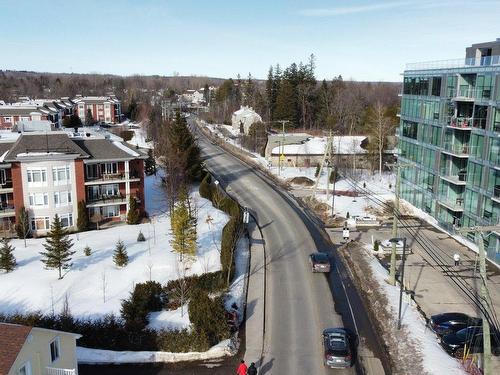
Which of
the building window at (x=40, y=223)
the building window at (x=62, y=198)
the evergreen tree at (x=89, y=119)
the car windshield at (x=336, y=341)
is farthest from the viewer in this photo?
the evergreen tree at (x=89, y=119)

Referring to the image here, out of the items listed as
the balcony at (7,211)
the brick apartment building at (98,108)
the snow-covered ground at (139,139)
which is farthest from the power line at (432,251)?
the brick apartment building at (98,108)

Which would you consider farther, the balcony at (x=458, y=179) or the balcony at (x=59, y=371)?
the balcony at (x=458, y=179)

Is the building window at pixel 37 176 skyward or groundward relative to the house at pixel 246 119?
groundward

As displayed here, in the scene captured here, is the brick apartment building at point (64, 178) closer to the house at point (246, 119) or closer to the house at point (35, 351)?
the house at point (35, 351)

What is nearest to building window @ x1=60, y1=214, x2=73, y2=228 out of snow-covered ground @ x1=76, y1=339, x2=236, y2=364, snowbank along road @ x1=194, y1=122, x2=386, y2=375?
snowbank along road @ x1=194, y1=122, x2=386, y2=375

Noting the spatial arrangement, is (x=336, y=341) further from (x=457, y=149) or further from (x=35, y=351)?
(x=457, y=149)

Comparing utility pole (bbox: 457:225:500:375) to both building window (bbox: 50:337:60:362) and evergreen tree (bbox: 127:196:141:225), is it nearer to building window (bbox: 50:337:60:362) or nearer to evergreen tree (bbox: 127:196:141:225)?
building window (bbox: 50:337:60:362)
